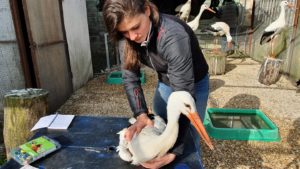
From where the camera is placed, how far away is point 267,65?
5.75 meters

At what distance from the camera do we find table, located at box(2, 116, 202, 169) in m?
1.67

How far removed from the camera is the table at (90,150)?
167 cm

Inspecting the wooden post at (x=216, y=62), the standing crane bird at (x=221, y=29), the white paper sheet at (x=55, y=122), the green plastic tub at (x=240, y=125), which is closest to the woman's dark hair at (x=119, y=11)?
the white paper sheet at (x=55, y=122)

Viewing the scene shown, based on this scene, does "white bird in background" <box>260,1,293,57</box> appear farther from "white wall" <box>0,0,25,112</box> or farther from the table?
"white wall" <box>0,0,25,112</box>

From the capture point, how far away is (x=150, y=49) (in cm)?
174

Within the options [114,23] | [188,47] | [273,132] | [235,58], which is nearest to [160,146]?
[188,47]

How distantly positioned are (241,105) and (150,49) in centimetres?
362

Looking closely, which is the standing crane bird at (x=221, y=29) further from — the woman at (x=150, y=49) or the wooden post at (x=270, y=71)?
the woman at (x=150, y=49)

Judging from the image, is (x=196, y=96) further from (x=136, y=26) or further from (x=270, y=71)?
(x=270, y=71)

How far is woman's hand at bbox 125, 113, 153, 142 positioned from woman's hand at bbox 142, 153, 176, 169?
8.0 inches

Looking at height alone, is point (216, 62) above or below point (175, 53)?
→ below

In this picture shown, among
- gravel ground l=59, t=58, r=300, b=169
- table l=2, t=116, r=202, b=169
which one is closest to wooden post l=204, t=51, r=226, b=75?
gravel ground l=59, t=58, r=300, b=169

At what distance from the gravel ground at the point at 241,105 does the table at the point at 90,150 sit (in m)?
1.41

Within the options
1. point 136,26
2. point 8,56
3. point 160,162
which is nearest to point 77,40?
point 8,56
